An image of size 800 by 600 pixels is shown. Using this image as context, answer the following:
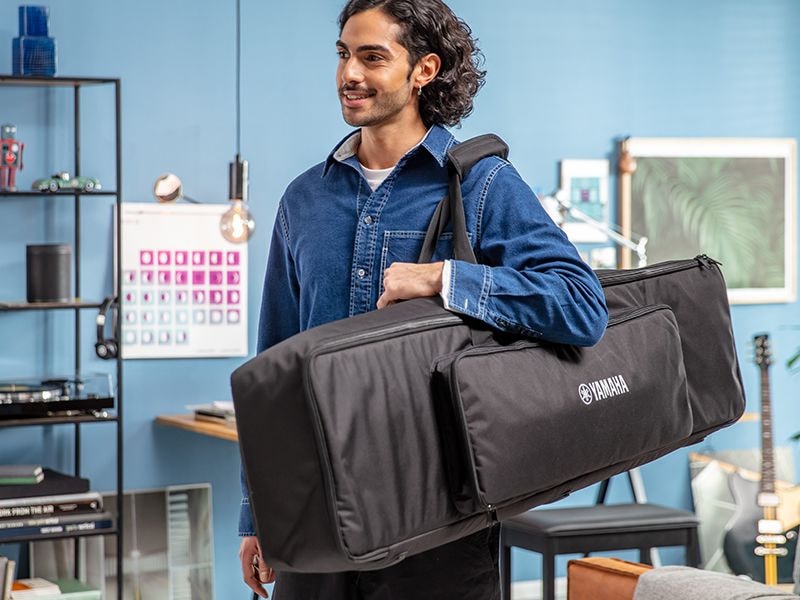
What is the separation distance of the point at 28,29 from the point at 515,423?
2649mm

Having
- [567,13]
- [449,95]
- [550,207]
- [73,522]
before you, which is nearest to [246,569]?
[449,95]

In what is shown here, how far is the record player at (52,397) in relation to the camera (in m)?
3.46

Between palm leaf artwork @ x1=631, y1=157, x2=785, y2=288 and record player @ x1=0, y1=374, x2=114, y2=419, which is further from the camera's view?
palm leaf artwork @ x1=631, y1=157, x2=785, y2=288

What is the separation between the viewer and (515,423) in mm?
1420

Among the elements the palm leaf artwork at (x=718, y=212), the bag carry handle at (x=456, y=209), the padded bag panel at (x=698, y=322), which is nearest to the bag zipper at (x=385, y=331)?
the bag carry handle at (x=456, y=209)

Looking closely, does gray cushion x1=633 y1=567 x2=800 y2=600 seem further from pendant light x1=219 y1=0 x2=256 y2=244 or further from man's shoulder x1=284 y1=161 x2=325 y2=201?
pendant light x1=219 y1=0 x2=256 y2=244

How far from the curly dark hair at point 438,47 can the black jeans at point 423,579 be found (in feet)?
1.92

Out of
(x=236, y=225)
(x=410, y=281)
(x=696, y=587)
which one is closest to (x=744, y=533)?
(x=236, y=225)

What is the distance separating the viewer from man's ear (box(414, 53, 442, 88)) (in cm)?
166

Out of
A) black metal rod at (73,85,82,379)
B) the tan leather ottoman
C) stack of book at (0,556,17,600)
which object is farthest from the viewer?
black metal rod at (73,85,82,379)

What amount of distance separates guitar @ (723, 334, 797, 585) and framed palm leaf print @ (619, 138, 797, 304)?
1.70 feet

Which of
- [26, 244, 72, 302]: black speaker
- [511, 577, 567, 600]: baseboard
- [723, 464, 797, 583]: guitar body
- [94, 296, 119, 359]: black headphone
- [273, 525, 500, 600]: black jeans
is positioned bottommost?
[511, 577, 567, 600]: baseboard

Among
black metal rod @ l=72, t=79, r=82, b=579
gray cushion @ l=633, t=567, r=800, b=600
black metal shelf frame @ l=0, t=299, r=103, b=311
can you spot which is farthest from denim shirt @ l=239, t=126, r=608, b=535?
black metal rod @ l=72, t=79, r=82, b=579

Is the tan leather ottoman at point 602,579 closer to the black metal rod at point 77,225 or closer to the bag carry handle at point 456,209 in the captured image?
the bag carry handle at point 456,209
